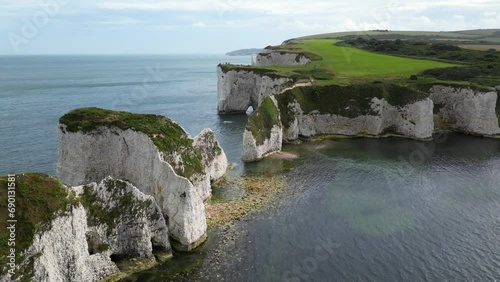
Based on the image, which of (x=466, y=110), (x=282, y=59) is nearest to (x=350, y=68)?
(x=466, y=110)

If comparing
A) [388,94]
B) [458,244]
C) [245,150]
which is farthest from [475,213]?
[388,94]

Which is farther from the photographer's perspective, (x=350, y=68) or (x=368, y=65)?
(x=368, y=65)

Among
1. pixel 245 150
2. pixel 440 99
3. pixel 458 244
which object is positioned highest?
pixel 440 99

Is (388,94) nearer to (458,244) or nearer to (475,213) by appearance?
(475,213)

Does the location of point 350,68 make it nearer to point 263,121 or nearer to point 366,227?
point 263,121

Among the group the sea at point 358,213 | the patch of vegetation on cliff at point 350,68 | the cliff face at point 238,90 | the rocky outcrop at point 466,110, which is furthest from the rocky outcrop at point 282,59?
the sea at point 358,213

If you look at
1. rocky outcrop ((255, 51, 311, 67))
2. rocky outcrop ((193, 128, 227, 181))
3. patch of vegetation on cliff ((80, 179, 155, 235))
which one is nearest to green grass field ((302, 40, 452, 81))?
rocky outcrop ((255, 51, 311, 67))
